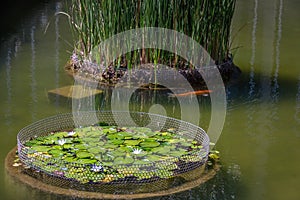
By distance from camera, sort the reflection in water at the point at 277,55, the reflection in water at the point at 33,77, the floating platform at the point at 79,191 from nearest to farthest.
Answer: the floating platform at the point at 79,191
the reflection in water at the point at 33,77
the reflection in water at the point at 277,55

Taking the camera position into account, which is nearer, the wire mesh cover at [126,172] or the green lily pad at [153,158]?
the wire mesh cover at [126,172]

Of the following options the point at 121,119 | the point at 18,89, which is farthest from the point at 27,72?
the point at 121,119

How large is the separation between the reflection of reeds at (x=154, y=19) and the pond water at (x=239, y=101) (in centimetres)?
33

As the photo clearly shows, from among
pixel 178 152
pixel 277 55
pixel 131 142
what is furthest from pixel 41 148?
pixel 277 55

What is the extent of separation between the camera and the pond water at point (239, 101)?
11.0 feet

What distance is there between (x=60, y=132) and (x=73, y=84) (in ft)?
3.36

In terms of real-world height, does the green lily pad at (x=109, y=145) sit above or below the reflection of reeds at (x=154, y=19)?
below

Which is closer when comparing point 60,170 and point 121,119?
point 60,170

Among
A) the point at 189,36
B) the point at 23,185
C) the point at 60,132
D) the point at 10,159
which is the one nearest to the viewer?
the point at 23,185

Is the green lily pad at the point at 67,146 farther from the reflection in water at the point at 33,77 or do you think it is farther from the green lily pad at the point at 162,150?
the reflection in water at the point at 33,77

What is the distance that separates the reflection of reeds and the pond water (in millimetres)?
329

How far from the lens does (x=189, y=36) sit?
471cm

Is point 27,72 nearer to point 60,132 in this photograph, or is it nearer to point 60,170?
point 60,132

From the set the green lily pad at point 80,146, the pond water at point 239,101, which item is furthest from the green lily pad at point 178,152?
the green lily pad at point 80,146
